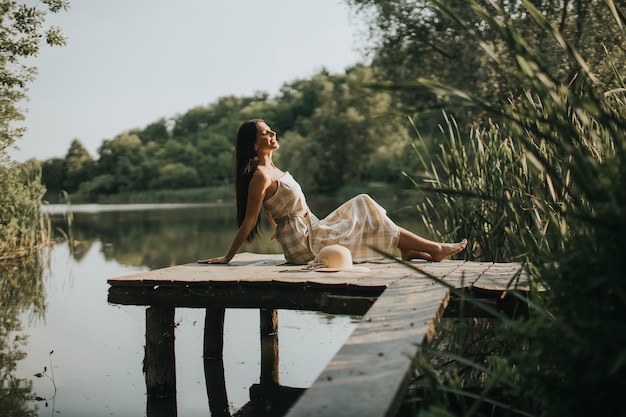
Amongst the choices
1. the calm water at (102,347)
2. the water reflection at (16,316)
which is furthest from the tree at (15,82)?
the calm water at (102,347)

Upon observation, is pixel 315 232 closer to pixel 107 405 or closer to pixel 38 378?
pixel 107 405

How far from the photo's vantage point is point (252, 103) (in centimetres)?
6950

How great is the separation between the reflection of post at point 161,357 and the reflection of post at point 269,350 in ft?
2.07

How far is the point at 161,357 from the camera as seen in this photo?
3947mm

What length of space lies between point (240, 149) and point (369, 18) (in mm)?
12042

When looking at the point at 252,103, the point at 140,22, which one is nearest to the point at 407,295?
the point at 140,22

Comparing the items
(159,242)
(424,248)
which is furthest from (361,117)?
(424,248)

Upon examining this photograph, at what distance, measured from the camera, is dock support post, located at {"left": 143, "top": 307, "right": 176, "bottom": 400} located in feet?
12.9

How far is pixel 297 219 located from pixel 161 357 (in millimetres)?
1344

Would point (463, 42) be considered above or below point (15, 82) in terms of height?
above

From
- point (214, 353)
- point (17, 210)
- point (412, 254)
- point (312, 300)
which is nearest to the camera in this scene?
point (312, 300)

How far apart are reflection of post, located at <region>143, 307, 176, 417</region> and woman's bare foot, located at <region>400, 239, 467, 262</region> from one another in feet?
5.52

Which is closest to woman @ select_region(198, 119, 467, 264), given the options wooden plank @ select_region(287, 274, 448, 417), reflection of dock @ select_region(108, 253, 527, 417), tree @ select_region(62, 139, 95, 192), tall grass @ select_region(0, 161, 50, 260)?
reflection of dock @ select_region(108, 253, 527, 417)

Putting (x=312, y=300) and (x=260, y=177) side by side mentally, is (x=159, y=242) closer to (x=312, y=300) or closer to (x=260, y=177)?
(x=260, y=177)
